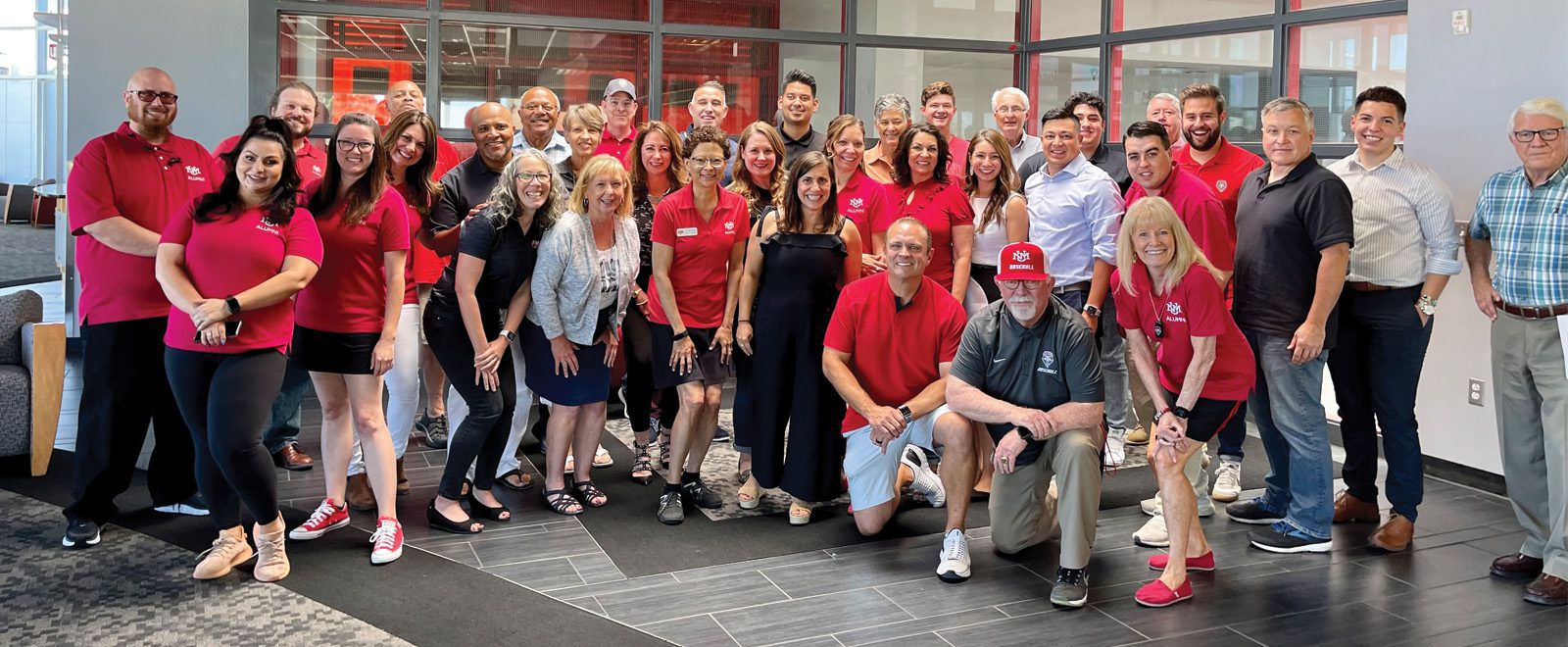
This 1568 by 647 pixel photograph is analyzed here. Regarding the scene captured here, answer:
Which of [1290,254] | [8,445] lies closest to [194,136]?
[8,445]

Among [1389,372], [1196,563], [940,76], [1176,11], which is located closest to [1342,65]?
[1176,11]

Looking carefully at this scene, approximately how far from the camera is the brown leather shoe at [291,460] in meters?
5.33

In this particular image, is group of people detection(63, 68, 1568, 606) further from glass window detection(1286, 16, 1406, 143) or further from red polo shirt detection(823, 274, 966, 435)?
glass window detection(1286, 16, 1406, 143)

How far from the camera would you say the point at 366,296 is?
414 cm

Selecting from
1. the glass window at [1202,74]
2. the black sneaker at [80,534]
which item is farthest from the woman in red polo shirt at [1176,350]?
the black sneaker at [80,534]

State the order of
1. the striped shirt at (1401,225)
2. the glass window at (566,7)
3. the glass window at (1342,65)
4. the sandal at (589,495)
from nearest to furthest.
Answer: the striped shirt at (1401,225), the sandal at (589,495), the glass window at (1342,65), the glass window at (566,7)

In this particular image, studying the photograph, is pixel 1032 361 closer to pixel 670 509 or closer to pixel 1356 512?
pixel 670 509

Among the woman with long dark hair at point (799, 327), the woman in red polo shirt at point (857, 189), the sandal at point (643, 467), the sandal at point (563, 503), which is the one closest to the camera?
the woman with long dark hair at point (799, 327)

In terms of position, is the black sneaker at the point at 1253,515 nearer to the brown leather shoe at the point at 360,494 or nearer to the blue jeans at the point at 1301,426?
the blue jeans at the point at 1301,426

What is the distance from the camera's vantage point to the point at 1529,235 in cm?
393

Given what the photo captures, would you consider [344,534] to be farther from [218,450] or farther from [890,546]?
[890,546]

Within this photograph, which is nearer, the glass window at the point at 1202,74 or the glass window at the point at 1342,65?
the glass window at the point at 1342,65

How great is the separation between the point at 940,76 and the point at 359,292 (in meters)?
5.55

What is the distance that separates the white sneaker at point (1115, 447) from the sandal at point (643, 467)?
201 cm
